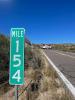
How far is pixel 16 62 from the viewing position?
404 centimetres

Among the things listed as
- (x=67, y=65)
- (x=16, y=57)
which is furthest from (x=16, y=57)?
(x=67, y=65)

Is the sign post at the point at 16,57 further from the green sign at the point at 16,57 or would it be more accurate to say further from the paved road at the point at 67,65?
the paved road at the point at 67,65

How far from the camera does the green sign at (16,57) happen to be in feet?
13.3

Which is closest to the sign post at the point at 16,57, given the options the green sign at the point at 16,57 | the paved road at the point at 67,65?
the green sign at the point at 16,57

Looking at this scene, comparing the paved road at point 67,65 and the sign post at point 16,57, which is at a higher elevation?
the sign post at point 16,57

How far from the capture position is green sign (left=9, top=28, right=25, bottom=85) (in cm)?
404

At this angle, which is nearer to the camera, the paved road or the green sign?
the green sign

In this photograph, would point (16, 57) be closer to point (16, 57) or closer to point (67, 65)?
point (16, 57)

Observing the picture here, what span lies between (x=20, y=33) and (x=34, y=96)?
4.64m

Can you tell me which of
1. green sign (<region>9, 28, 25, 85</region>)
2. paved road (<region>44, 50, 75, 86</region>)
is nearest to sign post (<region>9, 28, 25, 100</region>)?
green sign (<region>9, 28, 25, 85</region>)

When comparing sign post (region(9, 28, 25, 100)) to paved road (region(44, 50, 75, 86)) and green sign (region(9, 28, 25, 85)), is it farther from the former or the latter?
paved road (region(44, 50, 75, 86))

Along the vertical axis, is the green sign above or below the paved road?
above

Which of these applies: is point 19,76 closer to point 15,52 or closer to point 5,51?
point 15,52

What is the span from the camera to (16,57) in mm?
4043
